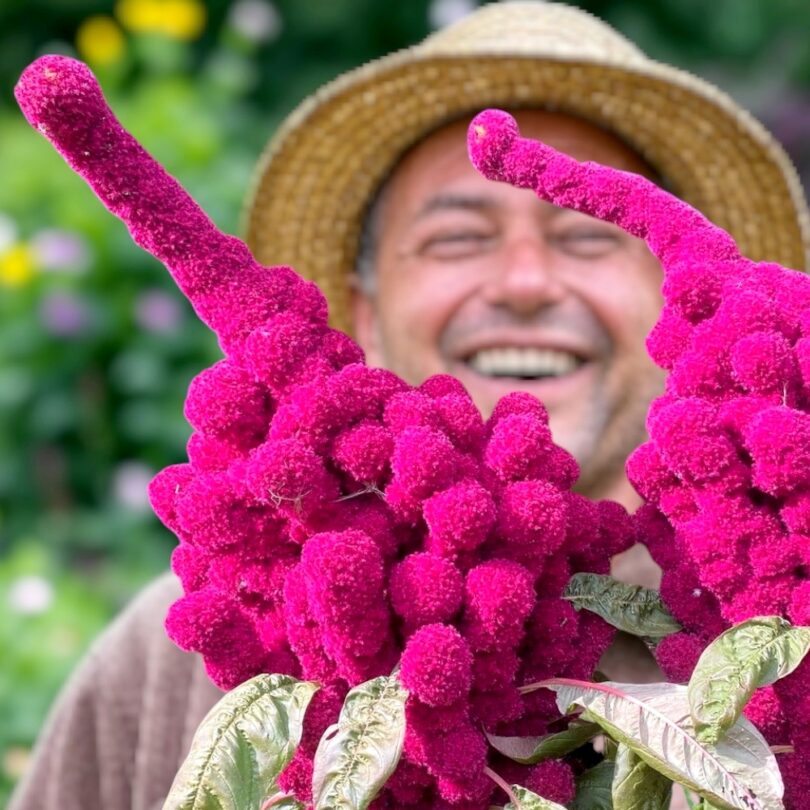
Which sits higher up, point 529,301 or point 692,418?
point 529,301

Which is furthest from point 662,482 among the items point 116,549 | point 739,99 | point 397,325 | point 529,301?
point 739,99

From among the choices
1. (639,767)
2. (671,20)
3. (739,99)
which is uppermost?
(671,20)

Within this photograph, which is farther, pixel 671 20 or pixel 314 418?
pixel 671 20

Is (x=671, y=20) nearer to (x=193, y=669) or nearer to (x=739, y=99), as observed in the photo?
(x=739, y=99)

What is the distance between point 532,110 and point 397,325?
0.29 metres

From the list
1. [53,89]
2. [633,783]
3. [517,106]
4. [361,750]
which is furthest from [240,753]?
[517,106]

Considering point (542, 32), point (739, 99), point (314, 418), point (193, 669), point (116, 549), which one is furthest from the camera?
point (739, 99)

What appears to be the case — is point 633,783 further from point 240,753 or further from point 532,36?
point 532,36

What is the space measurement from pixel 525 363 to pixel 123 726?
1.91ft

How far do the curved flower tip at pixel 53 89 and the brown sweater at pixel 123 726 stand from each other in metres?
0.80

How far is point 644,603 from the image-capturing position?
0.75 m

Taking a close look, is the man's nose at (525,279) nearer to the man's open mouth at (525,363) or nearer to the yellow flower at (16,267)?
the man's open mouth at (525,363)

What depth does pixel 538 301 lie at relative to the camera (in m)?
1.41

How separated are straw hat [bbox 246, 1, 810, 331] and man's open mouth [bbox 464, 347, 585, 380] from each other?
275 mm
